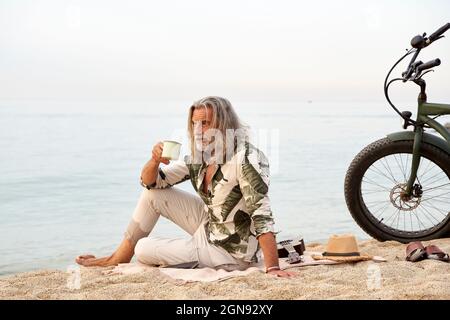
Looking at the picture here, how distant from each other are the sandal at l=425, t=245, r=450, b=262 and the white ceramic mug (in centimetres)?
160

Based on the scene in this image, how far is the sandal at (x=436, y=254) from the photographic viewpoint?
3.80m

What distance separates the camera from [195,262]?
3.64 metres

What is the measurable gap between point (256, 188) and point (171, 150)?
468mm

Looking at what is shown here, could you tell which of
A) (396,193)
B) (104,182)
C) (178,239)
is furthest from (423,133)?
(104,182)

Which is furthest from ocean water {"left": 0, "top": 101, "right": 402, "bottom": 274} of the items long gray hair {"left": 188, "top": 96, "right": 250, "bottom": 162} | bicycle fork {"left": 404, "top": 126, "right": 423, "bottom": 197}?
bicycle fork {"left": 404, "top": 126, "right": 423, "bottom": 197}

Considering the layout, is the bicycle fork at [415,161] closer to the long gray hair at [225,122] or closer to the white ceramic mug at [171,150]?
the long gray hair at [225,122]

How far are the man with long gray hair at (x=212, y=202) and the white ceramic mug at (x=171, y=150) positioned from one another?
102 millimetres

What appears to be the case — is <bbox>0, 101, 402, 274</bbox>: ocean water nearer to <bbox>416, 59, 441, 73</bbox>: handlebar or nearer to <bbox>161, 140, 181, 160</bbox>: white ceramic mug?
<bbox>161, 140, 181, 160</bbox>: white ceramic mug

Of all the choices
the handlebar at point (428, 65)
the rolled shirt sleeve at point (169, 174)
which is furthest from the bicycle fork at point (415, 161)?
the rolled shirt sleeve at point (169, 174)

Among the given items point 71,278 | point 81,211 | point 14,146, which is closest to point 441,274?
point 71,278

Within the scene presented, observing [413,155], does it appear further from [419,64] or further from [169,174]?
[169,174]

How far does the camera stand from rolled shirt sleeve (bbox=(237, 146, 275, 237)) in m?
3.34

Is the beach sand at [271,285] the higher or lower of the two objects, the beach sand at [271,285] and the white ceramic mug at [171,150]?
the lower

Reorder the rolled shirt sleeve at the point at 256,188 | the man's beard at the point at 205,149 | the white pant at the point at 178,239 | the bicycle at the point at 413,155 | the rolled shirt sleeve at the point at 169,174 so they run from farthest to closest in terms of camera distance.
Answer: the bicycle at the point at 413,155
the rolled shirt sleeve at the point at 169,174
the white pant at the point at 178,239
the man's beard at the point at 205,149
the rolled shirt sleeve at the point at 256,188
